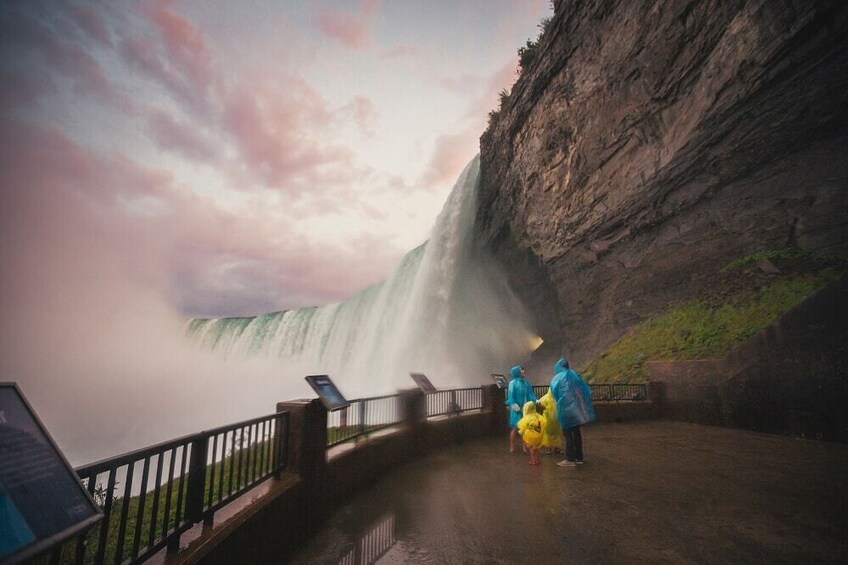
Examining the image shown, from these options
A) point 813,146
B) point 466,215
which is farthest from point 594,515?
point 466,215

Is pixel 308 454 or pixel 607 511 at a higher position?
pixel 308 454

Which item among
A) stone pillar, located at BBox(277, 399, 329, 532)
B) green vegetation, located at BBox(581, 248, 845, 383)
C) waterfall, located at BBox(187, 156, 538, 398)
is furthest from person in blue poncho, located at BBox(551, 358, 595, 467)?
waterfall, located at BBox(187, 156, 538, 398)

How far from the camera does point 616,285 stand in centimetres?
1978

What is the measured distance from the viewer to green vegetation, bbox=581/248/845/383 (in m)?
11.8

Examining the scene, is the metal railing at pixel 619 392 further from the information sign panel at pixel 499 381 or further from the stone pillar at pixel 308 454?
the stone pillar at pixel 308 454

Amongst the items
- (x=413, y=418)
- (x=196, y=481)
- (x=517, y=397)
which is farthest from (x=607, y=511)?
(x=196, y=481)

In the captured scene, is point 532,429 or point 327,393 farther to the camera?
point 532,429

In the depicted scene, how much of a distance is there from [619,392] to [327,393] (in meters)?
12.7

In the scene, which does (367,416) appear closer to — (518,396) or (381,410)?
(381,410)

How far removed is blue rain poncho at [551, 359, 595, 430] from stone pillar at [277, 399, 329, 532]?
4573mm

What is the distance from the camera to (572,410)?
6.95 metres

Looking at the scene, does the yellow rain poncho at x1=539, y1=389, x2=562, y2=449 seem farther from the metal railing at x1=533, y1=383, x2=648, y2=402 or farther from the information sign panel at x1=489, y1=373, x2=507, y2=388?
the metal railing at x1=533, y1=383, x2=648, y2=402

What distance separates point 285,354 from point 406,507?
3745cm

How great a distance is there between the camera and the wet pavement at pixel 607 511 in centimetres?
359
